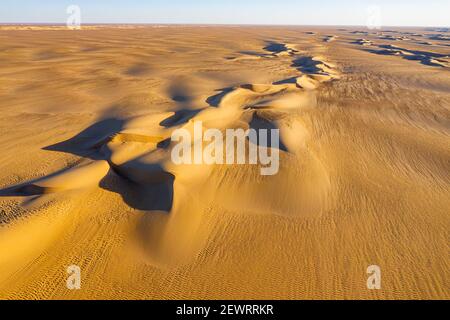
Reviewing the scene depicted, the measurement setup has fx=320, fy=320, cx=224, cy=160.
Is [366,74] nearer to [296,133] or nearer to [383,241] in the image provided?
[296,133]

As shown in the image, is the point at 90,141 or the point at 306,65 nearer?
the point at 90,141

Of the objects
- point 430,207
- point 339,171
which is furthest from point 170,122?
point 430,207
